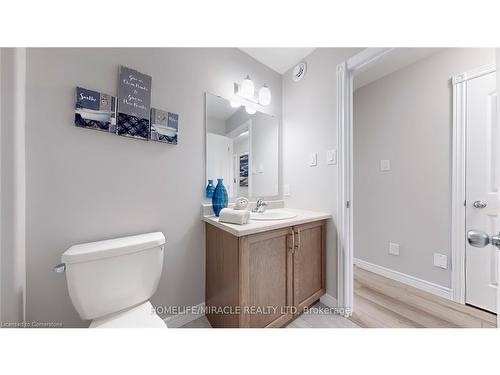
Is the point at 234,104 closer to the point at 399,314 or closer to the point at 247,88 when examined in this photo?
the point at 247,88

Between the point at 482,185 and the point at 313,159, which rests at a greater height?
the point at 313,159

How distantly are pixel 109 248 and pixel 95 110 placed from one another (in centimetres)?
70

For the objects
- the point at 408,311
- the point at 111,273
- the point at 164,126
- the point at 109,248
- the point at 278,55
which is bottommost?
the point at 408,311

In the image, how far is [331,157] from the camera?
140cm

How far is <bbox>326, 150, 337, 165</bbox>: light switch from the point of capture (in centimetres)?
137

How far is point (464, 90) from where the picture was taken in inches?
55.9

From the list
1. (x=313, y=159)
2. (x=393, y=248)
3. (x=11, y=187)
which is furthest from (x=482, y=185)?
(x=11, y=187)

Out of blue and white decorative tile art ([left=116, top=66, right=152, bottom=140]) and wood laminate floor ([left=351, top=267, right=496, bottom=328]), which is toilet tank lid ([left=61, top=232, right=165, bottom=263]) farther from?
wood laminate floor ([left=351, top=267, right=496, bottom=328])

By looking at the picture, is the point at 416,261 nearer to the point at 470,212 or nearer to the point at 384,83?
the point at 470,212
